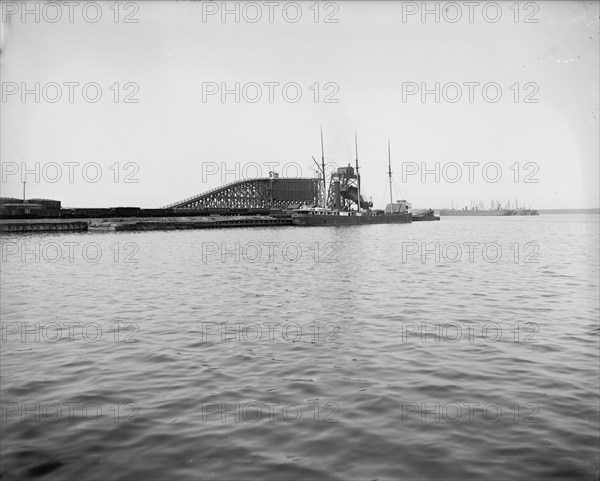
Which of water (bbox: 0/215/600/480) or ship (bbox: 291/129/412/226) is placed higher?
ship (bbox: 291/129/412/226)

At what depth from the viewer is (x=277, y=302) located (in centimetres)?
2108

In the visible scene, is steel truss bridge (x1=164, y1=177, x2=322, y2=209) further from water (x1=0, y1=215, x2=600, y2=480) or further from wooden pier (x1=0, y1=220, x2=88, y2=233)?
water (x1=0, y1=215, x2=600, y2=480)

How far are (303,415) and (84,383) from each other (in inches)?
192

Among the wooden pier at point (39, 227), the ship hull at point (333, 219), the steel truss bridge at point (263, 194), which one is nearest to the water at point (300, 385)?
the wooden pier at point (39, 227)

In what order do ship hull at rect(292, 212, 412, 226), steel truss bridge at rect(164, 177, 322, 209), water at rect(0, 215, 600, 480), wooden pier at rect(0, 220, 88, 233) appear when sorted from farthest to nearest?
steel truss bridge at rect(164, 177, 322, 209), ship hull at rect(292, 212, 412, 226), wooden pier at rect(0, 220, 88, 233), water at rect(0, 215, 600, 480)

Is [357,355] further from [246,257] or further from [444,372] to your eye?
[246,257]

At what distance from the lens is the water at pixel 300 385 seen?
7.06m

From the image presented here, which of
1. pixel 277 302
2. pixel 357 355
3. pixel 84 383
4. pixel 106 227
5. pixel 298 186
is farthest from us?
pixel 298 186

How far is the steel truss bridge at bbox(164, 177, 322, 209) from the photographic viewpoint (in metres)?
188

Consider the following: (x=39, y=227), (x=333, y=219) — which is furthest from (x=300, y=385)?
(x=333, y=219)

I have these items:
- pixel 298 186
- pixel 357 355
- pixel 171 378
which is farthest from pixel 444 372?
pixel 298 186

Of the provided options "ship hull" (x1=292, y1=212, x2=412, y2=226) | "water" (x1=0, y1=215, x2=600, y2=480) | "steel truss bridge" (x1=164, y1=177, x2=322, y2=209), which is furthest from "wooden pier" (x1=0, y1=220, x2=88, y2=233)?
"steel truss bridge" (x1=164, y1=177, x2=322, y2=209)

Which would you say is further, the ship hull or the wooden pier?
the ship hull

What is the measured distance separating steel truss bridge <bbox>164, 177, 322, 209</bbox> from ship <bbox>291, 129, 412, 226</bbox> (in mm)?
25669
